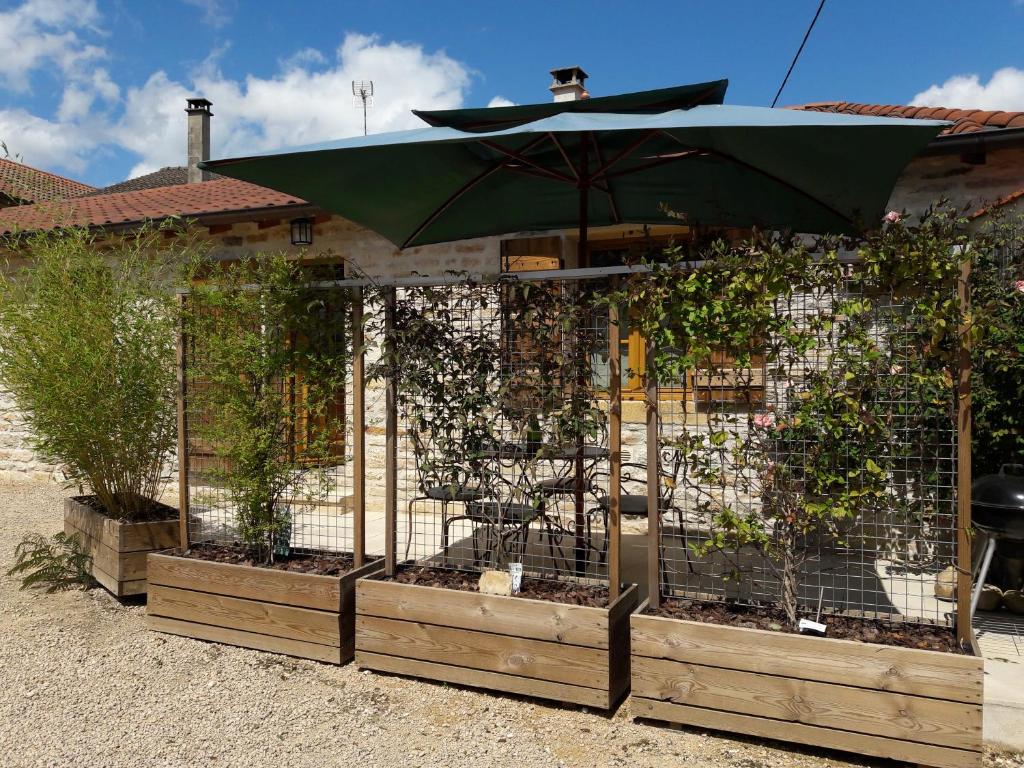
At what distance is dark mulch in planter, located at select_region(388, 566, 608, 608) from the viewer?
124 inches

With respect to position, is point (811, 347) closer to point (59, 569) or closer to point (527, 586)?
point (527, 586)

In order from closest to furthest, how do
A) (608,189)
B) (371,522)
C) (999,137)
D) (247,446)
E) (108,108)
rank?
(247,446), (608,189), (999,137), (371,522), (108,108)

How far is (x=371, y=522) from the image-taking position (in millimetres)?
6066

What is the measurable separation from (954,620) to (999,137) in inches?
129

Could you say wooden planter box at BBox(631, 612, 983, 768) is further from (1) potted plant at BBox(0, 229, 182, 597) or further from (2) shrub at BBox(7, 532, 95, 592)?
(2) shrub at BBox(7, 532, 95, 592)

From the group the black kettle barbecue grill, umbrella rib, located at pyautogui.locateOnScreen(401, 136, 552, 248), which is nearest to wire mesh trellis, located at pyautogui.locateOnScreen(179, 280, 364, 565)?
umbrella rib, located at pyautogui.locateOnScreen(401, 136, 552, 248)

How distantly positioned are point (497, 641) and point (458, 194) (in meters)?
2.29

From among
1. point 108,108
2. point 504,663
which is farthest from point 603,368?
point 108,108

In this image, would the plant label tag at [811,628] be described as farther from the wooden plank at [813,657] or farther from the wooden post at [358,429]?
the wooden post at [358,429]

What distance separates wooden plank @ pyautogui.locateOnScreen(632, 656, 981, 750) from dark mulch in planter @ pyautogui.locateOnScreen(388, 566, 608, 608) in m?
0.37

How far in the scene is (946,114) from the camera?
225 inches

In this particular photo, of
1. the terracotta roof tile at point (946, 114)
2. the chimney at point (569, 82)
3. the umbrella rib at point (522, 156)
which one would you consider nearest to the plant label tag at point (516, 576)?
the umbrella rib at point (522, 156)

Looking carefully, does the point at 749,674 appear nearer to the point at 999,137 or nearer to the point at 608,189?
the point at 608,189

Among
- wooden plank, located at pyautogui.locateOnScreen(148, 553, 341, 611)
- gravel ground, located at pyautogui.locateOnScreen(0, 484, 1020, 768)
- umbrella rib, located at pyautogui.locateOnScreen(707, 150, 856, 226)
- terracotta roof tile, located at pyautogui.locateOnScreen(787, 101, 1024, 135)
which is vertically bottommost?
gravel ground, located at pyautogui.locateOnScreen(0, 484, 1020, 768)
